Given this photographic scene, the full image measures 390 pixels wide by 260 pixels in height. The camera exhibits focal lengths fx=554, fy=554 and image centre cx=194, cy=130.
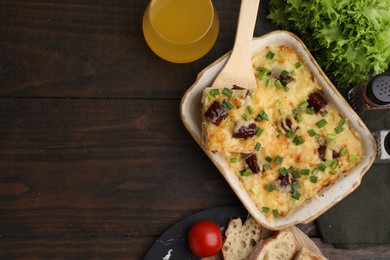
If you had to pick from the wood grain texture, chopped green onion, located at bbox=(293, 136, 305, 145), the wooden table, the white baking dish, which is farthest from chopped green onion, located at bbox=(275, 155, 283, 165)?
the wood grain texture

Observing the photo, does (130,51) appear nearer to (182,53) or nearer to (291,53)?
(182,53)

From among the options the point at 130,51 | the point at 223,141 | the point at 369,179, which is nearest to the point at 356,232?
the point at 369,179

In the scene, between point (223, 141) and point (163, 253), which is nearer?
point (223, 141)

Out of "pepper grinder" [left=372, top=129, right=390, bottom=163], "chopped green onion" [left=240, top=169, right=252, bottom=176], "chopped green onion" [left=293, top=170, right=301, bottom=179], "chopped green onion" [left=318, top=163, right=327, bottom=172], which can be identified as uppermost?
"pepper grinder" [left=372, top=129, right=390, bottom=163]

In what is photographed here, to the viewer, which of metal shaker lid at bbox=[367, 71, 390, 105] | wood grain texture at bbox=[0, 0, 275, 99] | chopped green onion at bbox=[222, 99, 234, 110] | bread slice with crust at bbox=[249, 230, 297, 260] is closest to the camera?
chopped green onion at bbox=[222, 99, 234, 110]

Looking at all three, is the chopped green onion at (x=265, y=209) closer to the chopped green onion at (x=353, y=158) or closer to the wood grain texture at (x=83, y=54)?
the chopped green onion at (x=353, y=158)

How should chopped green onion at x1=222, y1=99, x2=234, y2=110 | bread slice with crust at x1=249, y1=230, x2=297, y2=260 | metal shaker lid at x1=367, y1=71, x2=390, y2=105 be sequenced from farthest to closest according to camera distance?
bread slice with crust at x1=249, y1=230, x2=297, y2=260 → metal shaker lid at x1=367, y1=71, x2=390, y2=105 → chopped green onion at x1=222, y1=99, x2=234, y2=110

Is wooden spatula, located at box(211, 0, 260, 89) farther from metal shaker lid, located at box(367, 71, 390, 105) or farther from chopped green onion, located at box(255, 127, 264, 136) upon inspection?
metal shaker lid, located at box(367, 71, 390, 105)
